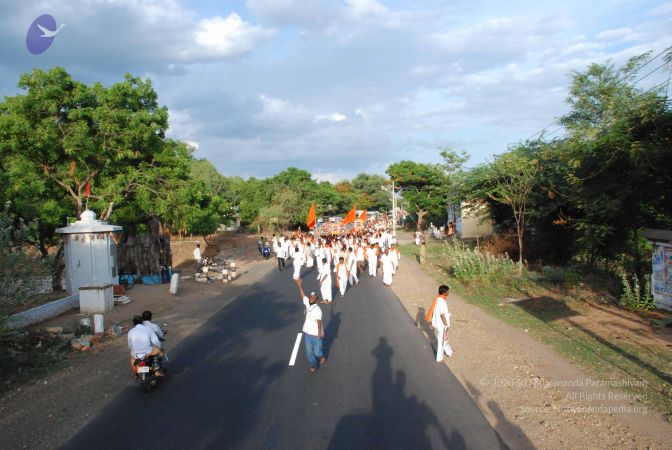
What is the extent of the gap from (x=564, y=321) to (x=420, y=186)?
45.0m

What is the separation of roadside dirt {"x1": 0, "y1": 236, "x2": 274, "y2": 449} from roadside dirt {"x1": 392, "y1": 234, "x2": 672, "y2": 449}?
5.42m

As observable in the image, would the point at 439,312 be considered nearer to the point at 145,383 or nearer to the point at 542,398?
the point at 542,398

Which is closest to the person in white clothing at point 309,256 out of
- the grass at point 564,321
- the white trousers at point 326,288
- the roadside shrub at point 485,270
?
the grass at point 564,321

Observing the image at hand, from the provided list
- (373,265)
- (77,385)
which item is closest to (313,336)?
(77,385)

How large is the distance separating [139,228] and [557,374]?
16798 mm

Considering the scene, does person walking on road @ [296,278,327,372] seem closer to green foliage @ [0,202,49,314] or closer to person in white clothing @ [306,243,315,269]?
green foliage @ [0,202,49,314]

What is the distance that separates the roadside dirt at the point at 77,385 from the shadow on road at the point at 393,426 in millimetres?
3411

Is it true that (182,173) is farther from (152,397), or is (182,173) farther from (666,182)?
(666,182)

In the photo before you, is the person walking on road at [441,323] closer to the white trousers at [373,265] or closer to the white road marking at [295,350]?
the white road marking at [295,350]

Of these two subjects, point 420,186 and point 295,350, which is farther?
point 420,186

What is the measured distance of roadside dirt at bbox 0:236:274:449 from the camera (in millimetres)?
6195

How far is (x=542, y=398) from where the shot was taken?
690cm

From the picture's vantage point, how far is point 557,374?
8023mm

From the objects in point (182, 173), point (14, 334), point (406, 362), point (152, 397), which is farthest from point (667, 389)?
point (182, 173)
